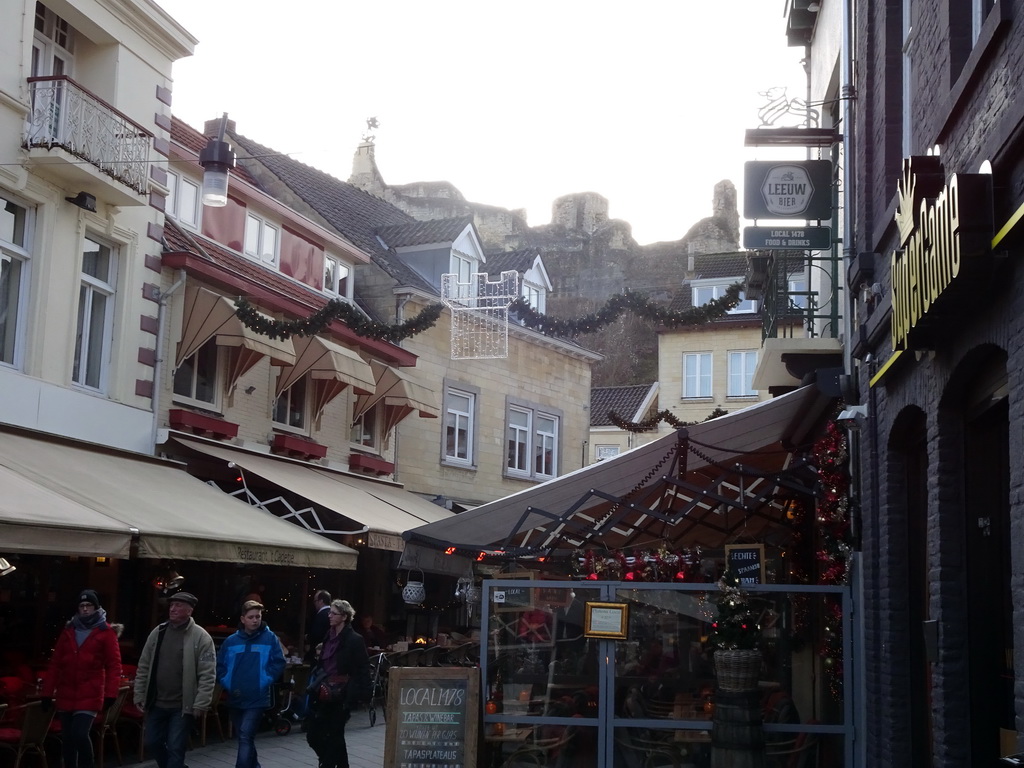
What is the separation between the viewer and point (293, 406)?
846 inches

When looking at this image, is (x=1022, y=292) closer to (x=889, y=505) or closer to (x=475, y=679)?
(x=889, y=505)

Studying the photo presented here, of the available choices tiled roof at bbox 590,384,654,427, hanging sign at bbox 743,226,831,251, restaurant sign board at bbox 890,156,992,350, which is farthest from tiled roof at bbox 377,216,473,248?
restaurant sign board at bbox 890,156,992,350

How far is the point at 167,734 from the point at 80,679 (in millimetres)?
895

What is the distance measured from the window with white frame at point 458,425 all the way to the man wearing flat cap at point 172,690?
16060 mm

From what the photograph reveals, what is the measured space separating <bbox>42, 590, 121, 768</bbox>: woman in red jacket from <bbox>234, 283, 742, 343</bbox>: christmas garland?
773cm

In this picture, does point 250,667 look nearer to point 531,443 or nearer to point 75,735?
point 75,735

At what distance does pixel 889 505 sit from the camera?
895 cm

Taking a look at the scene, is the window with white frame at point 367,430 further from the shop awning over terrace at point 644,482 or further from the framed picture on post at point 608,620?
the framed picture on post at point 608,620

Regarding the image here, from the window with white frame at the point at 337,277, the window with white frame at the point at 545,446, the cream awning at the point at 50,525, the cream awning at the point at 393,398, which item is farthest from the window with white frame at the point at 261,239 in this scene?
the window with white frame at the point at 545,446

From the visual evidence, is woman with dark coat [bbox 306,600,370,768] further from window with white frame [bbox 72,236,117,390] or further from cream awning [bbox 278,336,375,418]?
cream awning [bbox 278,336,375,418]

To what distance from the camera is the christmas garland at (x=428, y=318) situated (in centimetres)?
1596

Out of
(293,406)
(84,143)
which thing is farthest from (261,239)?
(84,143)

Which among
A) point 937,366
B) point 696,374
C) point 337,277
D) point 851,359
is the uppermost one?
point 696,374

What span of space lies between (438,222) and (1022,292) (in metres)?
23.3
